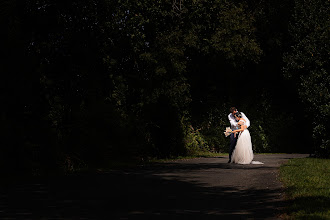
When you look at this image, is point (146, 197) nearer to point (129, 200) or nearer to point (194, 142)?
point (129, 200)

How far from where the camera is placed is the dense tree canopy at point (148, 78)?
58.5ft

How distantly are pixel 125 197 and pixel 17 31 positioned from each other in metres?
6.63

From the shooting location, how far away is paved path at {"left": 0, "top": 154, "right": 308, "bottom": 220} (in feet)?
32.2

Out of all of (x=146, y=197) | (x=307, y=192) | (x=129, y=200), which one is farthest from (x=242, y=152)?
(x=129, y=200)

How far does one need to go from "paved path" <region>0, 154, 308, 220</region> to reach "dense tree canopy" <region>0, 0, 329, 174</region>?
3.08 meters

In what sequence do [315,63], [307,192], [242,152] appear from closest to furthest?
[307,192] → [242,152] → [315,63]

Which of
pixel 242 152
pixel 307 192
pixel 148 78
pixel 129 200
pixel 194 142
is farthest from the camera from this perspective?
pixel 194 142

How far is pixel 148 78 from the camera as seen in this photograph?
98.4 feet

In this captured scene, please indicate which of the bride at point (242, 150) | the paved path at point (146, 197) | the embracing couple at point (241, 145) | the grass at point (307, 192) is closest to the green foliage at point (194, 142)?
the embracing couple at point (241, 145)

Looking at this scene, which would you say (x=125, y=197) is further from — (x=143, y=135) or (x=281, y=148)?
(x=281, y=148)

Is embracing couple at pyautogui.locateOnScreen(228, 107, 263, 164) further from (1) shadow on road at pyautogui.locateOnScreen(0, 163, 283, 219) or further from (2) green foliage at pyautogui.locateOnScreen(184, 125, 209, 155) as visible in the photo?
(1) shadow on road at pyautogui.locateOnScreen(0, 163, 283, 219)

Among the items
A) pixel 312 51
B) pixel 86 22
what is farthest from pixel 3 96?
pixel 312 51

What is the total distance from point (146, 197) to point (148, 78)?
18340 mm

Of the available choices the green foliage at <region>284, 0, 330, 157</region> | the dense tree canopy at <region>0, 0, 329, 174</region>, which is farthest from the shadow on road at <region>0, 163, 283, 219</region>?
the green foliage at <region>284, 0, 330, 157</region>
